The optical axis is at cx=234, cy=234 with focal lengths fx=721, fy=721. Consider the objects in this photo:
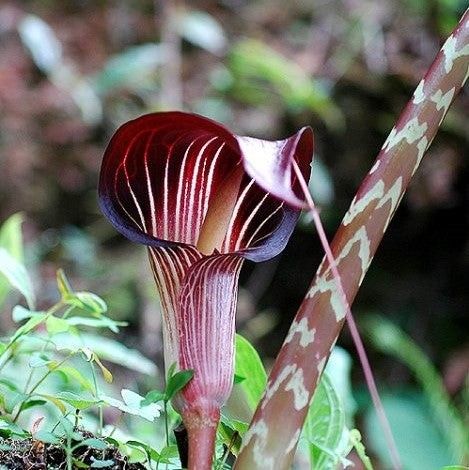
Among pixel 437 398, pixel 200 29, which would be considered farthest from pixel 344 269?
pixel 200 29

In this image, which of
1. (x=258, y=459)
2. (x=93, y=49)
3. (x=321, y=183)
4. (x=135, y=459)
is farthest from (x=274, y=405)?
(x=93, y=49)

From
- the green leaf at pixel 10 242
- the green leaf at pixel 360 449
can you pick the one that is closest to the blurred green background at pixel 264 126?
the green leaf at pixel 10 242

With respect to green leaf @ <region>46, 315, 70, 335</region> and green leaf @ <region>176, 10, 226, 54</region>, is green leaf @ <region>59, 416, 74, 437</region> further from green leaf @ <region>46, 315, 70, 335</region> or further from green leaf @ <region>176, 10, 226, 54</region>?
green leaf @ <region>176, 10, 226, 54</region>

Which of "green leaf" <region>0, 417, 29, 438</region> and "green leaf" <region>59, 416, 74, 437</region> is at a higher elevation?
"green leaf" <region>59, 416, 74, 437</region>

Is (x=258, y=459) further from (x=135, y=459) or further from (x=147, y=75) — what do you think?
(x=147, y=75)

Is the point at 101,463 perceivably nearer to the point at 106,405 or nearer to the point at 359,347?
the point at 106,405

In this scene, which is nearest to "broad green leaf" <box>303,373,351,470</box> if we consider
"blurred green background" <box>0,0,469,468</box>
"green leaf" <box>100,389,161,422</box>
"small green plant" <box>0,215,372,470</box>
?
"small green plant" <box>0,215,372,470</box>

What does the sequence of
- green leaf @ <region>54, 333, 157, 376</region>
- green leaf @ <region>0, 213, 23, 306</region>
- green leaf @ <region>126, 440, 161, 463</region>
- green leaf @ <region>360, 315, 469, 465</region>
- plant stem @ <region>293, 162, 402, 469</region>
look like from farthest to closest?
green leaf @ <region>360, 315, 469, 465</region>, green leaf @ <region>0, 213, 23, 306</region>, green leaf @ <region>54, 333, 157, 376</region>, green leaf @ <region>126, 440, 161, 463</region>, plant stem @ <region>293, 162, 402, 469</region>
